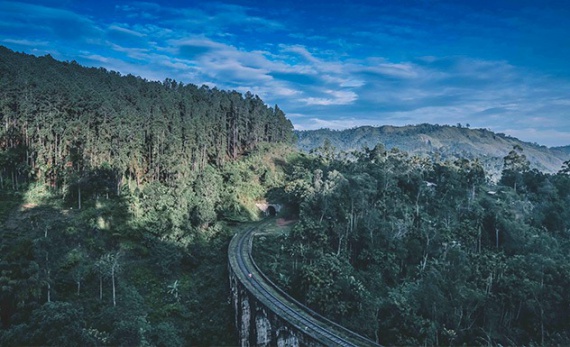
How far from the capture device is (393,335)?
→ 34281 millimetres

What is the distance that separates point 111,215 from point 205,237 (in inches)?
510

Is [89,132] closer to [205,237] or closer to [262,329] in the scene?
[205,237]

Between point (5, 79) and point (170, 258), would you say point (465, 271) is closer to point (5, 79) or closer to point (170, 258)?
point (170, 258)

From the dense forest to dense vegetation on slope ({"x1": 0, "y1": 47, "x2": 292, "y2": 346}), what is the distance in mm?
199

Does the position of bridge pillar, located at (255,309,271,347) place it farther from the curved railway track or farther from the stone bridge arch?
the stone bridge arch

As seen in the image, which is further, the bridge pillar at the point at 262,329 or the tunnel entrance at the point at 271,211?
the tunnel entrance at the point at 271,211

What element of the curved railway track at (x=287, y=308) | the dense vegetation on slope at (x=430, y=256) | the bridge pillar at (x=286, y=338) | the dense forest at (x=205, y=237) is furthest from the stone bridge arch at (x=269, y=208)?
the bridge pillar at (x=286, y=338)

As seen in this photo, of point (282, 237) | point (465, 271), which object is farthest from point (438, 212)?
point (282, 237)

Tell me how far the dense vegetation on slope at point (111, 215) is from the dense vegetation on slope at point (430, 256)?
10.5 m

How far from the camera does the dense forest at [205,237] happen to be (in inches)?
1271

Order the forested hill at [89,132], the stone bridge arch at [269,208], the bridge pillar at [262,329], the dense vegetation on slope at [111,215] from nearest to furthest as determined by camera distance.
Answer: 1. the dense vegetation on slope at [111,215]
2. the bridge pillar at [262,329]
3. the forested hill at [89,132]
4. the stone bridge arch at [269,208]

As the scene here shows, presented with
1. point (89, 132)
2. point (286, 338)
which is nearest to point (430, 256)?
point (286, 338)

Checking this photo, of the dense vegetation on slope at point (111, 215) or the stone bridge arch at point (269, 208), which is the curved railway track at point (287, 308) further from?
the stone bridge arch at point (269, 208)

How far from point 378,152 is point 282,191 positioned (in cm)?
3608
